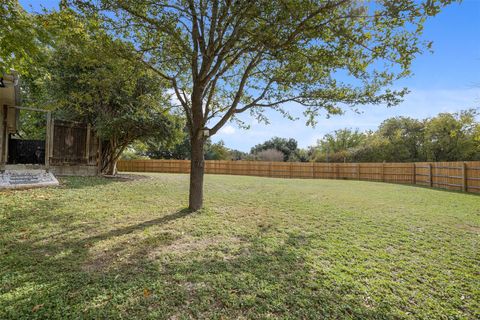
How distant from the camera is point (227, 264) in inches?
115

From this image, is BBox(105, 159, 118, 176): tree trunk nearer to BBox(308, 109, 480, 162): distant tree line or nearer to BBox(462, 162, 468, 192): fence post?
BBox(462, 162, 468, 192): fence post

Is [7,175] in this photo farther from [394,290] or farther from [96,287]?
[394,290]

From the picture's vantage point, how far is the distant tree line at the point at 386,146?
69.0 feet

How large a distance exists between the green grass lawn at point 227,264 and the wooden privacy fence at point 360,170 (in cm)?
855

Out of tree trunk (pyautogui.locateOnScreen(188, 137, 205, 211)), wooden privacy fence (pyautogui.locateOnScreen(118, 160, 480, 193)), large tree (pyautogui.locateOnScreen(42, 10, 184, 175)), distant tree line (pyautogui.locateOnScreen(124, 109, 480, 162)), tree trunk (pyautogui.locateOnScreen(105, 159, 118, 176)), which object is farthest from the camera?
distant tree line (pyautogui.locateOnScreen(124, 109, 480, 162))

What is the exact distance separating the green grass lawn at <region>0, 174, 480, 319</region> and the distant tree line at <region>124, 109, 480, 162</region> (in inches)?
373

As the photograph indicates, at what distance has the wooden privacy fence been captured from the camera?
1169 cm

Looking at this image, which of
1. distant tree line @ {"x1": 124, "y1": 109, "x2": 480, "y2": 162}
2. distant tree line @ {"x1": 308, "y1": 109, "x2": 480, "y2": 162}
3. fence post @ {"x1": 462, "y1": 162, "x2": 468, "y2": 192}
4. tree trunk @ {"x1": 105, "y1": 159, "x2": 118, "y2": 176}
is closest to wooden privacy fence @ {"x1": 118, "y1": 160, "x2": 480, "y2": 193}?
fence post @ {"x1": 462, "y1": 162, "x2": 468, "y2": 192}

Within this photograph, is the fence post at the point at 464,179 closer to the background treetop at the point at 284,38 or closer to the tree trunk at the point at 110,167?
the background treetop at the point at 284,38

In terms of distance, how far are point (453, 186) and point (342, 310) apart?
13.7 meters

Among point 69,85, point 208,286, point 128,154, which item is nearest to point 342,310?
point 208,286

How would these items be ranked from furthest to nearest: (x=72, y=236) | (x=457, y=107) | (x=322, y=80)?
1. (x=457, y=107)
2. (x=322, y=80)
3. (x=72, y=236)

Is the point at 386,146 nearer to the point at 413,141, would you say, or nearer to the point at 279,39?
the point at 413,141

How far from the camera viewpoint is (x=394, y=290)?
8.39 feet
